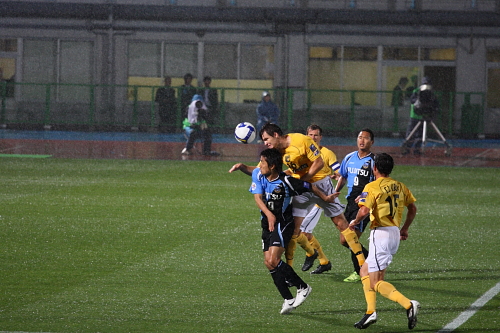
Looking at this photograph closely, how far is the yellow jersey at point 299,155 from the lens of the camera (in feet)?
28.5

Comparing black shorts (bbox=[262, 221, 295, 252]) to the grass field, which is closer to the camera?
the grass field

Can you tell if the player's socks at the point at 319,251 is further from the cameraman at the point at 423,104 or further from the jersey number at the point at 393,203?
the cameraman at the point at 423,104

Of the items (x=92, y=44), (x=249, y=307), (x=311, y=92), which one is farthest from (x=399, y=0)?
(x=249, y=307)

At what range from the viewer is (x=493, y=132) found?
33781mm

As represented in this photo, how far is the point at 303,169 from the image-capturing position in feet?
28.9

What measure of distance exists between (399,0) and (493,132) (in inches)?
285

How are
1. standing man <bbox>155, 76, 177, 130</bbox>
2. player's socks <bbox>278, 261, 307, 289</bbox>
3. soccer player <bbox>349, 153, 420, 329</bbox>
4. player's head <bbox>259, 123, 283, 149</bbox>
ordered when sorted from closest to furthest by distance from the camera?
soccer player <bbox>349, 153, 420, 329</bbox>
player's socks <bbox>278, 261, 307, 289</bbox>
player's head <bbox>259, 123, 283, 149</bbox>
standing man <bbox>155, 76, 177, 130</bbox>

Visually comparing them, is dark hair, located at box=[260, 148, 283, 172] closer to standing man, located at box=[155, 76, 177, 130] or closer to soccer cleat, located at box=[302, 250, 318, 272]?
soccer cleat, located at box=[302, 250, 318, 272]

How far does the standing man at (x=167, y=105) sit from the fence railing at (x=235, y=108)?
170 millimetres

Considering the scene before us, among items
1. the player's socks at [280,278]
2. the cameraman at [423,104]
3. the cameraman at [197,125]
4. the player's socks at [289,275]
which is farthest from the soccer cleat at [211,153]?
the player's socks at [280,278]

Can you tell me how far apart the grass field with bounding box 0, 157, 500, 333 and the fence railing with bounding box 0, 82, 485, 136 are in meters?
13.8

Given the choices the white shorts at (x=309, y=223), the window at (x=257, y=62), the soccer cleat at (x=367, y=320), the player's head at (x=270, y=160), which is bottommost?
the soccer cleat at (x=367, y=320)

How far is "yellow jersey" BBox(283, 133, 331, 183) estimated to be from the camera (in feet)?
28.5

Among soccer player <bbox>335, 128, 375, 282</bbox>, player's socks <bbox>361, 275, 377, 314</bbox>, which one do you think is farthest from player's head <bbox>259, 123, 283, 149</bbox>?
player's socks <bbox>361, 275, 377, 314</bbox>
